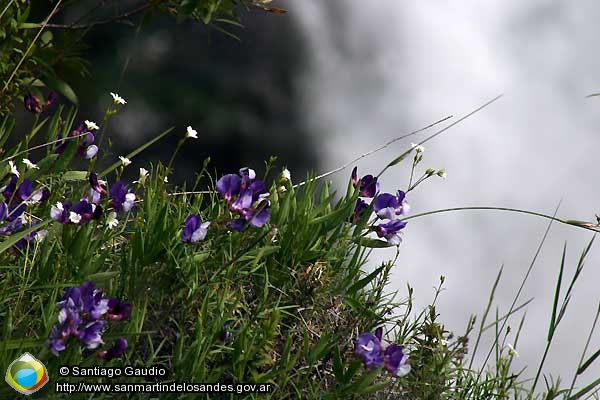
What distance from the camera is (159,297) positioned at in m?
2.30

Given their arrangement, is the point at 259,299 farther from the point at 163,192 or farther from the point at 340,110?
the point at 340,110

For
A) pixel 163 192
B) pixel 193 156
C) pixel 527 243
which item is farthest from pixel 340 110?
pixel 163 192

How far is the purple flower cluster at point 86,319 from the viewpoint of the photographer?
1.97 metres

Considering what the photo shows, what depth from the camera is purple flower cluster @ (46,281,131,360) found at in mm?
1970

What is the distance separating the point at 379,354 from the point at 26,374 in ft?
2.73

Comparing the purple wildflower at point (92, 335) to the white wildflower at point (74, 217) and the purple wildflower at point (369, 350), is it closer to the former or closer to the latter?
the white wildflower at point (74, 217)

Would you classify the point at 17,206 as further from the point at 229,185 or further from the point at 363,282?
the point at 363,282

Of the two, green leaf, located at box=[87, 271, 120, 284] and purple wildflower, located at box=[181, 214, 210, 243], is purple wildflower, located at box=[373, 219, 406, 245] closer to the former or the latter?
purple wildflower, located at box=[181, 214, 210, 243]

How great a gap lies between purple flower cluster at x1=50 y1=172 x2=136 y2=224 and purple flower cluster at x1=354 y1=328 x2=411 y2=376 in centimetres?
70

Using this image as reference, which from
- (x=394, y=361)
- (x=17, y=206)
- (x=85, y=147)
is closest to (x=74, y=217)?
(x=17, y=206)

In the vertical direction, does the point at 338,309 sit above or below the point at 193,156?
below

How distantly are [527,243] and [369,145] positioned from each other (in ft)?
3.24

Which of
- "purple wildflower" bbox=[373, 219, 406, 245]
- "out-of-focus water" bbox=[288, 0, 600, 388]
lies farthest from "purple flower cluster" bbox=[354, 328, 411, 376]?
"out-of-focus water" bbox=[288, 0, 600, 388]

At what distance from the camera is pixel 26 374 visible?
2021 mm
